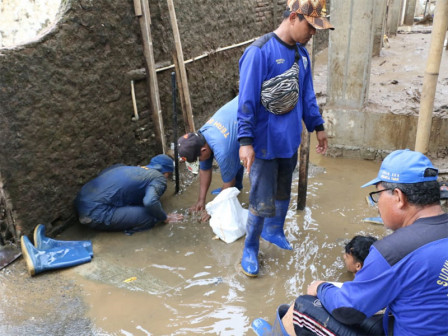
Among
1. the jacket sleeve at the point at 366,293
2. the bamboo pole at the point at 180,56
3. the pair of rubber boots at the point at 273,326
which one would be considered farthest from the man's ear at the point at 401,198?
the bamboo pole at the point at 180,56

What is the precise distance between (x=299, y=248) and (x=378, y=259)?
1.90 m

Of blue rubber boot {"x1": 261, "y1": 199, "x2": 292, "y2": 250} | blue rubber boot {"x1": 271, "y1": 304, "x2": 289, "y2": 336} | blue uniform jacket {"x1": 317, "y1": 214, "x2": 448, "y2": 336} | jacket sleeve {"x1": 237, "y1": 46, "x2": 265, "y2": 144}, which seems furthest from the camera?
blue rubber boot {"x1": 261, "y1": 199, "x2": 292, "y2": 250}

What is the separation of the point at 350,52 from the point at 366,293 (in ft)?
13.1

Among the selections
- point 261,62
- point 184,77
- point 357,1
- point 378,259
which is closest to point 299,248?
Answer: point 261,62

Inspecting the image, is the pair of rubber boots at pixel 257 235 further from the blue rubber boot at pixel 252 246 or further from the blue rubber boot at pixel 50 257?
the blue rubber boot at pixel 50 257

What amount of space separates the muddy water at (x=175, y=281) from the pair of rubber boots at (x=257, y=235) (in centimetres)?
7

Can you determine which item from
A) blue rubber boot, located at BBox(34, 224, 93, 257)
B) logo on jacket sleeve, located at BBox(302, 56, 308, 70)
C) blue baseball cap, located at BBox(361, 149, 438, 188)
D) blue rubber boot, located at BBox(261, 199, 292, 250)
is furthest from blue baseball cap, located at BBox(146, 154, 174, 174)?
blue baseball cap, located at BBox(361, 149, 438, 188)

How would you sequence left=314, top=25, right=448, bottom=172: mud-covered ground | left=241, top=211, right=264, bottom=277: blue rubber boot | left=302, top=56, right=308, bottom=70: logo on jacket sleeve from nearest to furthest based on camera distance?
left=302, top=56, right=308, bottom=70: logo on jacket sleeve < left=241, top=211, right=264, bottom=277: blue rubber boot < left=314, top=25, right=448, bottom=172: mud-covered ground

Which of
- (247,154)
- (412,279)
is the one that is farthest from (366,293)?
(247,154)

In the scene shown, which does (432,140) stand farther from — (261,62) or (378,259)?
(378,259)

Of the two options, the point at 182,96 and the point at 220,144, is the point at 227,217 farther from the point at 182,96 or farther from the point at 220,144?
the point at 182,96

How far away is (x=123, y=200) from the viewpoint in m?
3.80

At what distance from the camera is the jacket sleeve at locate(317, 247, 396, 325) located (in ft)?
5.02

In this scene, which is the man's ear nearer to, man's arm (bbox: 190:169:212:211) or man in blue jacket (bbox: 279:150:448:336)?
man in blue jacket (bbox: 279:150:448:336)
